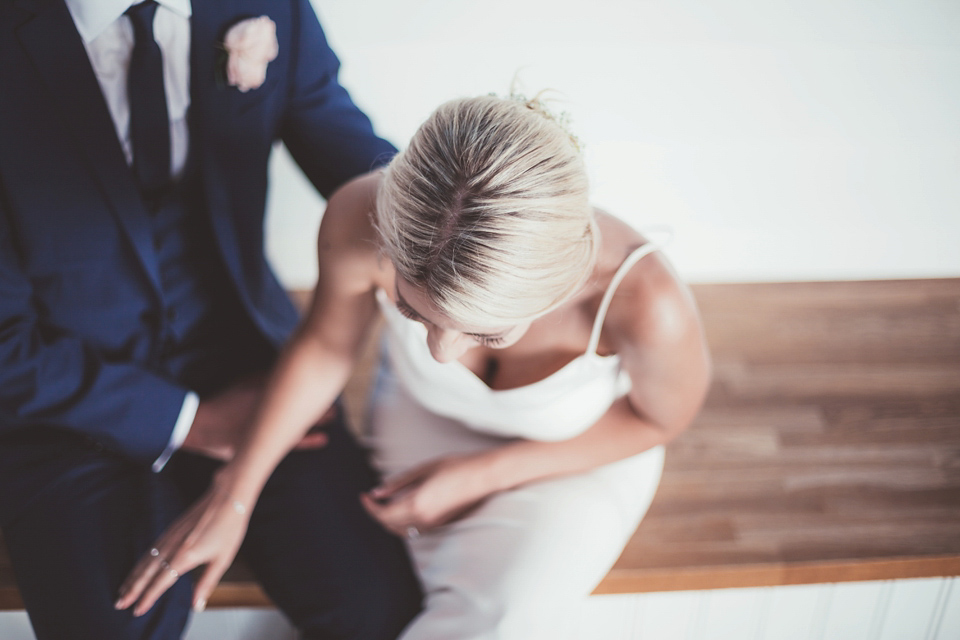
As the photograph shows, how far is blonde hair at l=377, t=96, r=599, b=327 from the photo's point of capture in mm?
695

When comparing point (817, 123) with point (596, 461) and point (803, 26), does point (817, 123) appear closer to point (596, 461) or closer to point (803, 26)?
point (803, 26)

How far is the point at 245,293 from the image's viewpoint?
49.0 inches

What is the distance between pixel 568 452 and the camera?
119 cm

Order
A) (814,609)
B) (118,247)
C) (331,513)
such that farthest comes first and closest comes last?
(814,609) < (331,513) < (118,247)

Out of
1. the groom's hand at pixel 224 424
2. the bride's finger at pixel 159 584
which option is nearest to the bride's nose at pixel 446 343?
the groom's hand at pixel 224 424

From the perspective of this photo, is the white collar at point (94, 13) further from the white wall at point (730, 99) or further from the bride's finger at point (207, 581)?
the bride's finger at point (207, 581)

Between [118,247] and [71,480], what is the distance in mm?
414

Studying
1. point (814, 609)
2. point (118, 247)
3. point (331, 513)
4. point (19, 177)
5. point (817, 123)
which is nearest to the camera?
point (19, 177)

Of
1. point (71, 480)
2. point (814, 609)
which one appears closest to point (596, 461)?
point (814, 609)

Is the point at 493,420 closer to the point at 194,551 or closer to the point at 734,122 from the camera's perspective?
the point at 194,551

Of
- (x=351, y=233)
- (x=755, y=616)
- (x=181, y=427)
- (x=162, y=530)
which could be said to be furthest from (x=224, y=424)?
(x=755, y=616)

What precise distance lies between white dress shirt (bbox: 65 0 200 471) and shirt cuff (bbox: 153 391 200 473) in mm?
404

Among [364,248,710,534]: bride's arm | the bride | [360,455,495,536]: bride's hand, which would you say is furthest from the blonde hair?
[360,455,495,536]: bride's hand

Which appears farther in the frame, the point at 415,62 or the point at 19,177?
the point at 415,62
